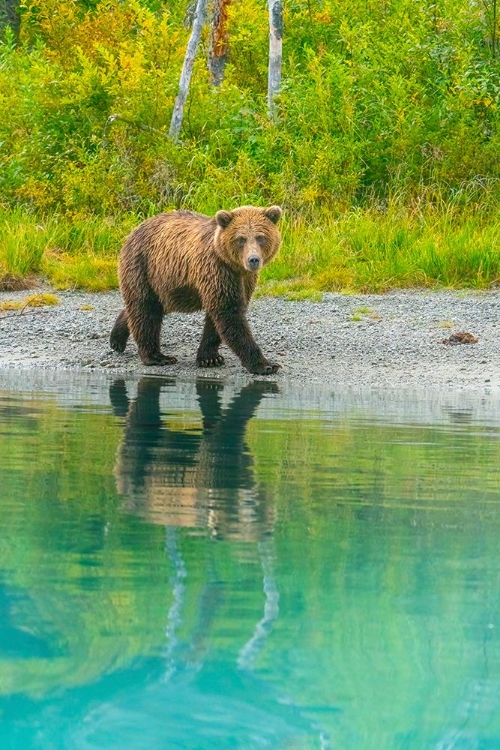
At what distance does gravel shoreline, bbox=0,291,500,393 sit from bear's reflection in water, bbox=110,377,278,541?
6.32 feet

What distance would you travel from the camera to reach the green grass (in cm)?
1301

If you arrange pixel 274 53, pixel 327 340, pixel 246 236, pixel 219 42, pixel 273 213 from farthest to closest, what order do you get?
1. pixel 219 42
2. pixel 274 53
3. pixel 327 340
4. pixel 273 213
5. pixel 246 236

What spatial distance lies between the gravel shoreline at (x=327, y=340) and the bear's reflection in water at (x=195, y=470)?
1925mm

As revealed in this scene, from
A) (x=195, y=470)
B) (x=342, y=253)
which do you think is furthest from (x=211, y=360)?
(x=195, y=470)

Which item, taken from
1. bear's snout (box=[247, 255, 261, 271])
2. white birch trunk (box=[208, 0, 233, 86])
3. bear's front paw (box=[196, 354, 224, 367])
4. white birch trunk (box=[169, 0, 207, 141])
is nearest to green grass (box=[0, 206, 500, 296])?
bear's front paw (box=[196, 354, 224, 367])

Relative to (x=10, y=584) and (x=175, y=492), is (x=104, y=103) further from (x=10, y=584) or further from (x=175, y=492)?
(x=10, y=584)

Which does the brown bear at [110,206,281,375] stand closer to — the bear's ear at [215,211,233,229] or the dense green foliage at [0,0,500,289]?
the bear's ear at [215,211,233,229]

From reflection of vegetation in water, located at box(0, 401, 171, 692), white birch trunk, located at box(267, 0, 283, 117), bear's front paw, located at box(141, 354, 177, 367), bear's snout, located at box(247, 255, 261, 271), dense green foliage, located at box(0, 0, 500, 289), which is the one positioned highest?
white birch trunk, located at box(267, 0, 283, 117)

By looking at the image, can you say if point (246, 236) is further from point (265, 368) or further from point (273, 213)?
point (265, 368)

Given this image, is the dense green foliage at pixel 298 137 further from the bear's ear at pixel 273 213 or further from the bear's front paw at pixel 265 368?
the bear's front paw at pixel 265 368

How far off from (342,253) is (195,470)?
334 inches

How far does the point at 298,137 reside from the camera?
1631cm

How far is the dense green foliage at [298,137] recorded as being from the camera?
15102mm

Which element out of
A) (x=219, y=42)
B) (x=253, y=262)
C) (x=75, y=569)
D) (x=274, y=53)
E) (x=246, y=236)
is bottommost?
(x=75, y=569)
